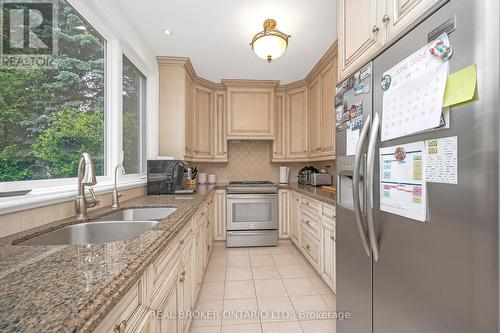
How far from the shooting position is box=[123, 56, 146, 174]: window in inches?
86.0

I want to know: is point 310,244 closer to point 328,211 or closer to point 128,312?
point 328,211

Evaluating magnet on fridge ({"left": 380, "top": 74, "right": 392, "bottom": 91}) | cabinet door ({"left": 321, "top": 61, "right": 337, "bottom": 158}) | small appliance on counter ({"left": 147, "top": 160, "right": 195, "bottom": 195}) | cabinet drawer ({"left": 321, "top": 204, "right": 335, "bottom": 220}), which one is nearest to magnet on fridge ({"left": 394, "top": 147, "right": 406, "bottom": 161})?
magnet on fridge ({"left": 380, "top": 74, "right": 392, "bottom": 91})

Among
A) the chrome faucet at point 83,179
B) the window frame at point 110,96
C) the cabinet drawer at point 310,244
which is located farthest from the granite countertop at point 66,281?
the cabinet drawer at point 310,244

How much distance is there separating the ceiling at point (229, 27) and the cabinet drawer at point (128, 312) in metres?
1.99

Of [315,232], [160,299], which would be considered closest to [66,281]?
[160,299]

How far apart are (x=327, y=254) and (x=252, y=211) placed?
134 cm

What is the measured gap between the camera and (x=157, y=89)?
2.66 m

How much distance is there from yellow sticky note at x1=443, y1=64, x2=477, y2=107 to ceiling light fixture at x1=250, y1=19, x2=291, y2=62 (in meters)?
1.48

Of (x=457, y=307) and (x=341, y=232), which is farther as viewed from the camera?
(x=341, y=232)

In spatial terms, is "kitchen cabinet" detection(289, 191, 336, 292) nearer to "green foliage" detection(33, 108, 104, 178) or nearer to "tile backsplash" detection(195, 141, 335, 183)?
"tile backsplash" detection(195, 141, 335, 183)

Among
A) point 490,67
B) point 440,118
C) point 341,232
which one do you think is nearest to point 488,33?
point 490,67

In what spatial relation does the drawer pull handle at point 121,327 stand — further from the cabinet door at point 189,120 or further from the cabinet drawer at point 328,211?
the cabinet door at point 189,120

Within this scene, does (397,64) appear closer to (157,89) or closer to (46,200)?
(46,200)

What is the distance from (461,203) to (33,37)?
6.58ft
